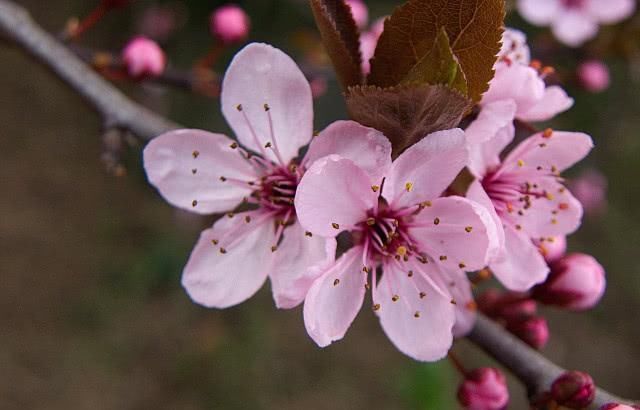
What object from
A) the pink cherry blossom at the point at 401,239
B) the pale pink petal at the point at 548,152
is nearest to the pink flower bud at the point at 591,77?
the pale pink petal at the point at 548,152

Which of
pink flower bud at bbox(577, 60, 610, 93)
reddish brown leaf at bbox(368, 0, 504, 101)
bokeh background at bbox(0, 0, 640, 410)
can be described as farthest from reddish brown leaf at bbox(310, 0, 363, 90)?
bokeh background at bbox(0, 0, 640, 410)

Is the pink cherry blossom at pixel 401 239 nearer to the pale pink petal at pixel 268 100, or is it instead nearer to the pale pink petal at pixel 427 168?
the pale pink petal at pixel 427 168

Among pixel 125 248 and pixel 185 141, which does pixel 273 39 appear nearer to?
pixel 125 248

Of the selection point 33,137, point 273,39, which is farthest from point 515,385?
point 33,137

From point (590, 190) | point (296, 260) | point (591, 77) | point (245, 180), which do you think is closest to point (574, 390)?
point (296, 260)

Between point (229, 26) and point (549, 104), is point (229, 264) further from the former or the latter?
point (229, 26)
